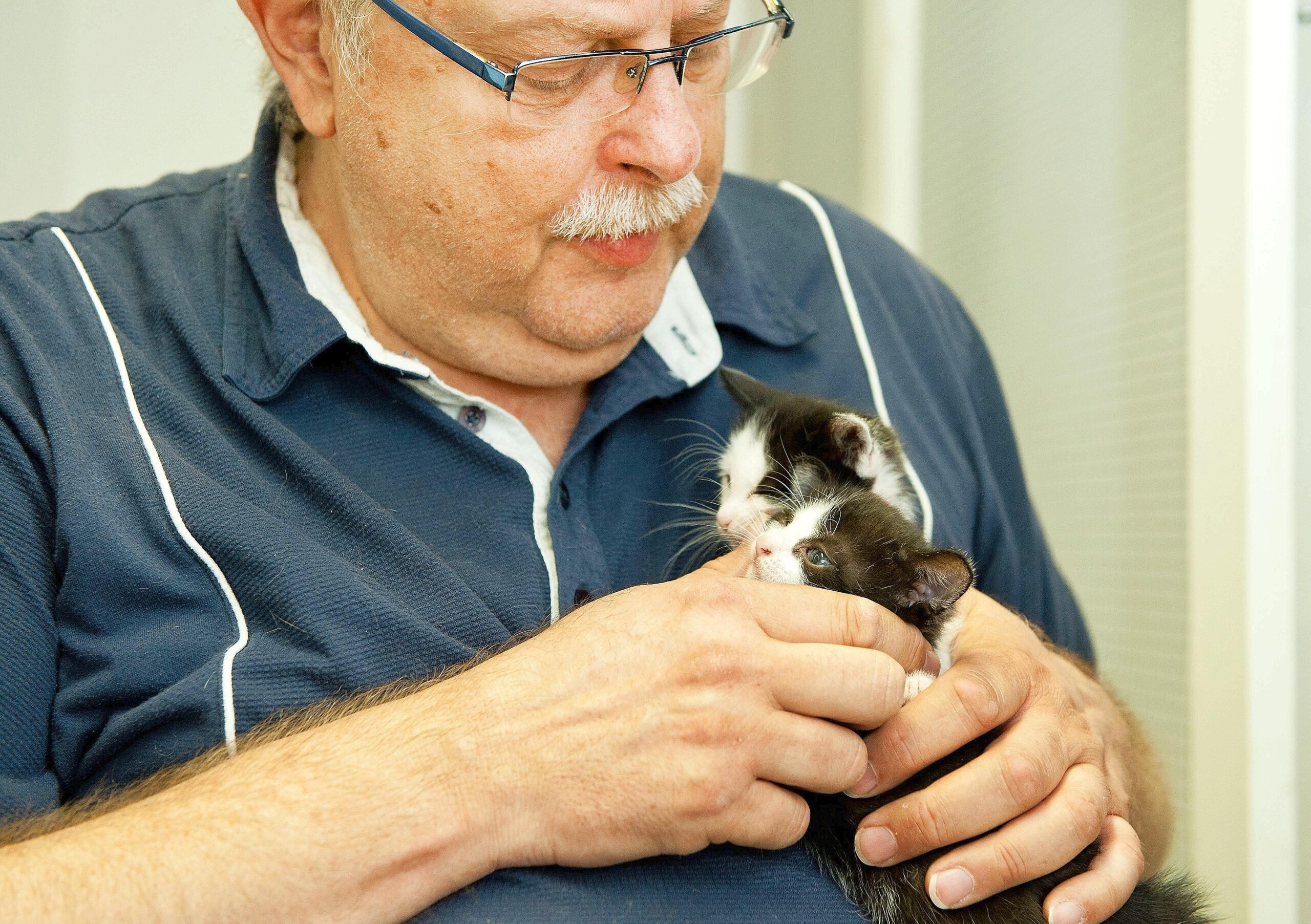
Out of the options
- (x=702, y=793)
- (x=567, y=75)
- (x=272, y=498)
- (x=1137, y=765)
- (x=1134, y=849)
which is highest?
(x=567, y=75)

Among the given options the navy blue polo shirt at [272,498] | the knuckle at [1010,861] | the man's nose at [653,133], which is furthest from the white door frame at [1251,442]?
the man's nose at [653,133]

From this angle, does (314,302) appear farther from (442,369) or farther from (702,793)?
(702,793)

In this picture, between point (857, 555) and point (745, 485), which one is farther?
point (745, 485)

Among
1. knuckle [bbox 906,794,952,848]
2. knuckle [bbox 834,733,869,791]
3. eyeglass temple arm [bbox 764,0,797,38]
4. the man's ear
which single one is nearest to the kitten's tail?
knuckle [bbox 906,794,952,848]

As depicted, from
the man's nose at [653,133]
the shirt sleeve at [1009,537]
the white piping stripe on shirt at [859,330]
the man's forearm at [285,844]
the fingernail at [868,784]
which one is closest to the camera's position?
the man's forearm at [285,844]

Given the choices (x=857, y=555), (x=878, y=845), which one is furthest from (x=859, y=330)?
(x=878, y=845)

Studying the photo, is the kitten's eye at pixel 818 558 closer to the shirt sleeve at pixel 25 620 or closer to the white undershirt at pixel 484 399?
the white undershirt at pixel 484 399

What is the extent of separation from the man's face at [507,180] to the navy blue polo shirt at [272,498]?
0.34ft

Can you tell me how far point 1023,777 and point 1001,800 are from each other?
0.04m

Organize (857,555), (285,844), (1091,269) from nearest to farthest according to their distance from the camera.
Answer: (285,844)
(857,555)
(1091,269)

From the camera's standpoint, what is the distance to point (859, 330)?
1.68m

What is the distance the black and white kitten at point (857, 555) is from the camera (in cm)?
112

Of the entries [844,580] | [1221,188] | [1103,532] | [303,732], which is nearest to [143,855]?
[303,732]

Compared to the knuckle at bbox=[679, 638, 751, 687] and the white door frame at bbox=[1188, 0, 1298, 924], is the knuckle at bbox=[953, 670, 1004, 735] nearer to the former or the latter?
the knuckle at bbox=[679, 638, 751, 687]
